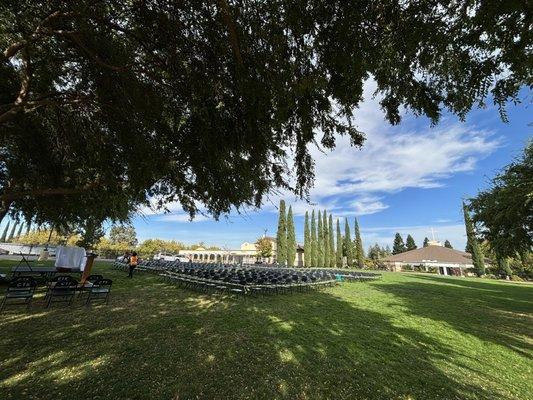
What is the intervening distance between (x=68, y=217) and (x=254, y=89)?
13.8 meters

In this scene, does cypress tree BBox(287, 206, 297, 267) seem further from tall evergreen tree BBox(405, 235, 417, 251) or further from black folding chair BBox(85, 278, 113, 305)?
Answer: tall evergreen tree BBox(405, 235, 417, 251)

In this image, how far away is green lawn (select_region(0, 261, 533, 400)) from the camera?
445cm

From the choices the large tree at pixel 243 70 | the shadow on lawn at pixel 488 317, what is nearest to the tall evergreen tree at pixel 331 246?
the shadow on lawn at pixel 488 317

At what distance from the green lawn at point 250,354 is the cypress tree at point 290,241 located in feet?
122

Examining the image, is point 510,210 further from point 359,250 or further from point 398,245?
point 398,245

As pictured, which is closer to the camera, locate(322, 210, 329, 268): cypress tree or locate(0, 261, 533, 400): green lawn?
locate(0, 261, 533, 400): green lawn

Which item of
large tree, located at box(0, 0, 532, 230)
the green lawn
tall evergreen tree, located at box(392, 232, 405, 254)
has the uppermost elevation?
tall evergreen tree, located at box(392, 232, 405, 254)

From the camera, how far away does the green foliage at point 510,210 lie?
37.9 ft

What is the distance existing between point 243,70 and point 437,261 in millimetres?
65393

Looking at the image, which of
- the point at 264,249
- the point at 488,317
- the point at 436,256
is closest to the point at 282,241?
the point at 264,249

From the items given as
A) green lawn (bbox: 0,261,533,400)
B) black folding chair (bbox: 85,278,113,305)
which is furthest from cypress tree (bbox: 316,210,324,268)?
black folding chair (bbox: 85,278,113,305)

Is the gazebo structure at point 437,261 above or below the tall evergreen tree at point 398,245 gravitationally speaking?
below

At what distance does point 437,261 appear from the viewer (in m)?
56.4

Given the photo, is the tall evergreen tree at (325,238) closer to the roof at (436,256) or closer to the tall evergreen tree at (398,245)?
the roof at (436,256)
